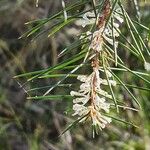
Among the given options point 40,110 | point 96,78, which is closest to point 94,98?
point 96,78

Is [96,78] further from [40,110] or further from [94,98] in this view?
[40,110]

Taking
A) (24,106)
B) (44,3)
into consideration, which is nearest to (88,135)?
(24,106)

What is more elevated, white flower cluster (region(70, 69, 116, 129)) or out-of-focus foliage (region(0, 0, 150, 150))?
white flower cluster (region(70, 69, 116, 129))

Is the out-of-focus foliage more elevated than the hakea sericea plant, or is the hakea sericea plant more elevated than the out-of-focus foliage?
the hakea sericea plant

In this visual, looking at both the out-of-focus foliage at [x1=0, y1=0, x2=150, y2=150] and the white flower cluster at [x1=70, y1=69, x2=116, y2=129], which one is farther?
the out-of-focus foliage at [x1=0, y1=0, x2=150, y2=150]

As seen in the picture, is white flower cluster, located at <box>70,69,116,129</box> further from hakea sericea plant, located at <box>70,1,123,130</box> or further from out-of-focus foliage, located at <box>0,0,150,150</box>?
out-of-focus foliage, located at <box>0,0,150,150</box>

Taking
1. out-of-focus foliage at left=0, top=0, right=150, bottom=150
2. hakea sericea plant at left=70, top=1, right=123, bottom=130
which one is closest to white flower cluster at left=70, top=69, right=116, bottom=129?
hakea sericea plant at left=70, top=1, right=123, bottom=130

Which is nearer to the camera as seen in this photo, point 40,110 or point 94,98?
point 94,98

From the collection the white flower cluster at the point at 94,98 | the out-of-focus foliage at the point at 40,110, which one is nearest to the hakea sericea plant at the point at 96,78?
the white flower cluster at the point at 94,98

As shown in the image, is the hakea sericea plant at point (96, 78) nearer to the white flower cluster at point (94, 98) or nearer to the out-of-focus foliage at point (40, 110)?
the white flower cluster at point (94, 98)

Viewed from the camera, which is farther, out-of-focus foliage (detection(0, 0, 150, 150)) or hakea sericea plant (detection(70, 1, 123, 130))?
out-of-focus foliage (detection(0, 0, 150, 150))
